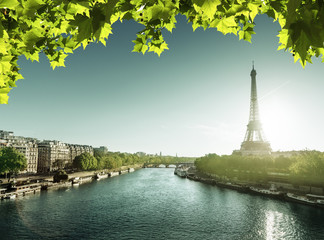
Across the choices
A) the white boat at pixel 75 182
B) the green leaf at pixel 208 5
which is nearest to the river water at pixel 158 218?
the white boat at pixel 75 182

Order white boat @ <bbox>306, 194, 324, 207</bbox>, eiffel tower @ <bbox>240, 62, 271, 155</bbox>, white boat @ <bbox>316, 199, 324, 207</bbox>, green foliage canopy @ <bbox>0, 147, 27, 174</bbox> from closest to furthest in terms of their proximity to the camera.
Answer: white boat @ <bbox>316, 199, 324, 207</bbox> < white boat @ <bbox>306, 194, 324, 207</bbox> < green foliage canopy @ <bbox>0, 147, 27, 174</bbox> < eiffel tower @ <bbox>240, 62, 271, 155</bbox>

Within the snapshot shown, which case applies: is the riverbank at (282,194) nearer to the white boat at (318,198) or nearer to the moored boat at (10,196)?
the white boat at (318,198)

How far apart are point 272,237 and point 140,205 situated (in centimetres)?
2537

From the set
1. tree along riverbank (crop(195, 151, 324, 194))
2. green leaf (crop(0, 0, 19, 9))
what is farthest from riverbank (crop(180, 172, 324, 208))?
green leaf (crop(0, 0, 19, 9))

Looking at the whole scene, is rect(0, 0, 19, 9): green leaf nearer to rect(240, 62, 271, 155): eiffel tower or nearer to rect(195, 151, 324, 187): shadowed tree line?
rect(195, 151, 324, 187): shadowed tree line

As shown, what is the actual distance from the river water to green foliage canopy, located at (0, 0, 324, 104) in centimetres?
2966

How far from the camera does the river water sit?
98.7 feet

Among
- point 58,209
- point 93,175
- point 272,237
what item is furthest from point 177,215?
point 93,175

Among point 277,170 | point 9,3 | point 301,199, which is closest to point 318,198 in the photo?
point 301,199

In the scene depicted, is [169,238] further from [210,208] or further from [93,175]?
[93,175]

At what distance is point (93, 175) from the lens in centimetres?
9800

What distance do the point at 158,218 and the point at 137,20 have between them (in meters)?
37.7

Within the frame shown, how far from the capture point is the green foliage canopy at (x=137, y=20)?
2219 millimetres

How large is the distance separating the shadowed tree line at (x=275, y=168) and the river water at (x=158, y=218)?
32.0ft
